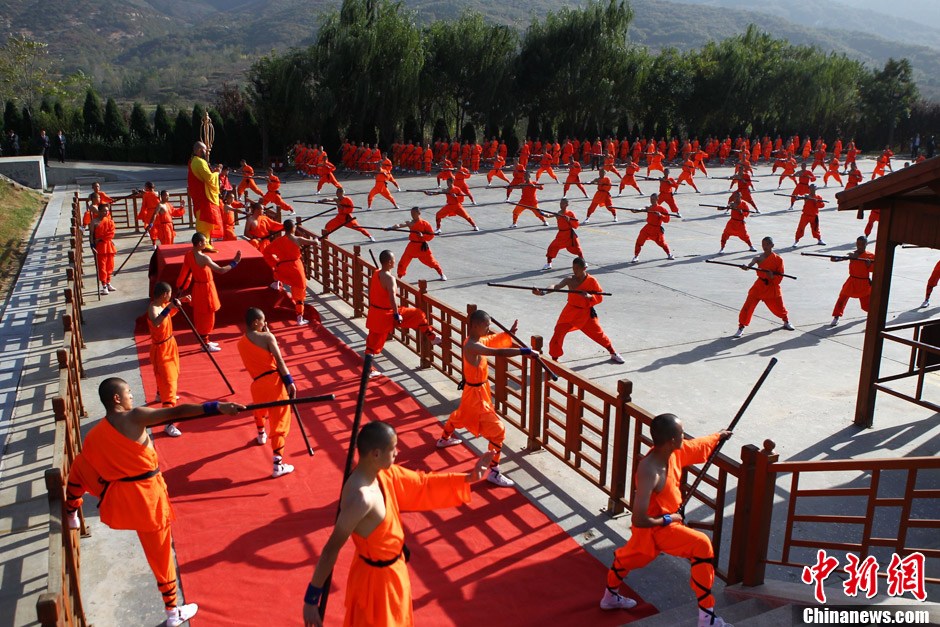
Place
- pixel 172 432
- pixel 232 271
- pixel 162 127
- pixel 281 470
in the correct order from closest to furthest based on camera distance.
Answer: pixel 281 470
pixel 172 432
pixel 232 271
pixel 162 127

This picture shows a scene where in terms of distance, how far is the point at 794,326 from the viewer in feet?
38.3

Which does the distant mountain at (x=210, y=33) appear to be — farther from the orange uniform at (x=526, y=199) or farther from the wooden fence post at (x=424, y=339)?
the wooden fence post at (x=424, y=339)

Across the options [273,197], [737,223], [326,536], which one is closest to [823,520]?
[326,536]

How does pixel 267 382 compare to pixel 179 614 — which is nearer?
pixel 179 614

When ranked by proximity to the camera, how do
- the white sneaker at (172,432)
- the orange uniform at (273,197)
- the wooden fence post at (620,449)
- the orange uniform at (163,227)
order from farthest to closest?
the orange uniform at (273,197)
the orange uniform at (163,227)
the white sneaker at (172,432)
the wooden fence post at (620,449)

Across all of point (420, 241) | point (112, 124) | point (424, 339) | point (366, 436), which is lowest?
point (424, 339)

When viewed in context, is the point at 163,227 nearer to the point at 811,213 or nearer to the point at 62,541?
the point at 62,541

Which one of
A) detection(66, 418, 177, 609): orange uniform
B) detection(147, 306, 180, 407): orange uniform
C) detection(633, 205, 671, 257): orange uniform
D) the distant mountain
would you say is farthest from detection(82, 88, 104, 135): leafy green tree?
the distant mountain

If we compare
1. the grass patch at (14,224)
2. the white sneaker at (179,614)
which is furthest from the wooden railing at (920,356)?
the grass patch at (14,224)

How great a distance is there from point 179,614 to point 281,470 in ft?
6.59

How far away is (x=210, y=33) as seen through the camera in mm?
142875

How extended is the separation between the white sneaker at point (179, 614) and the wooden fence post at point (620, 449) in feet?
10.4

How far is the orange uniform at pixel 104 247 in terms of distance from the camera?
43.0ft

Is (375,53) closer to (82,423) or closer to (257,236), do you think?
(257,236)
